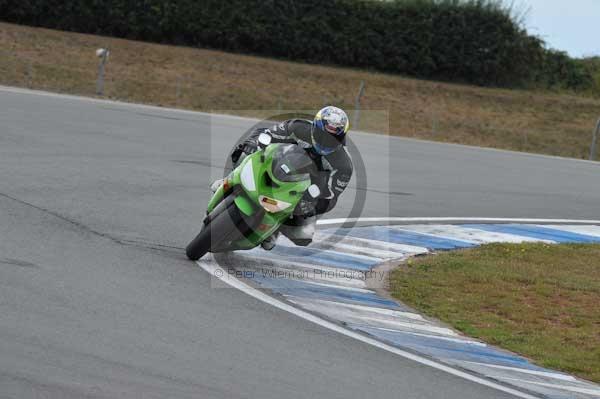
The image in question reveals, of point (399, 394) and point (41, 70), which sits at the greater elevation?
point (41, 70)

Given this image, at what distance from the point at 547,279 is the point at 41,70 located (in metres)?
21.9

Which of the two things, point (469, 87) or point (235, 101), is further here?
point (469, 87)

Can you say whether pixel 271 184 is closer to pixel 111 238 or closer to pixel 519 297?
pixel 111 238

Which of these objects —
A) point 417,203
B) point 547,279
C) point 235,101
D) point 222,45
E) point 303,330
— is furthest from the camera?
point 222,45

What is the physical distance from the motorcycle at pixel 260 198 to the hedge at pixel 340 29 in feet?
105

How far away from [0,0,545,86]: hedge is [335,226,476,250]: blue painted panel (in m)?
28.8

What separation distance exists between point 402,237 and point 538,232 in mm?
2796

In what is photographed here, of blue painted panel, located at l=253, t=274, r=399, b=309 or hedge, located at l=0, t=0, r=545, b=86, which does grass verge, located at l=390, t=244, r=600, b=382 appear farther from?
hedge, located at l=0, t=0, r=545, b=86

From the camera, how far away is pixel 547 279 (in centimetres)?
1150

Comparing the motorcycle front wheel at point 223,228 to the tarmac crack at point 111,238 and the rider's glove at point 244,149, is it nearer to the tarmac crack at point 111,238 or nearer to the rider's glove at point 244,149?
the tarmac crack at point 111,238

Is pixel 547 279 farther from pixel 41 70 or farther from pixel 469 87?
pixel 469 87

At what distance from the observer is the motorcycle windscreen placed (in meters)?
9.12

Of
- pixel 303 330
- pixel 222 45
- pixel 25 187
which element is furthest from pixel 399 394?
pixel 222 45

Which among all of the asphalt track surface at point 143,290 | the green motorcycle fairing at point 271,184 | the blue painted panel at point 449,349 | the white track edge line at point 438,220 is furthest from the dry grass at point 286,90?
the blue painted panel at point 449,349
